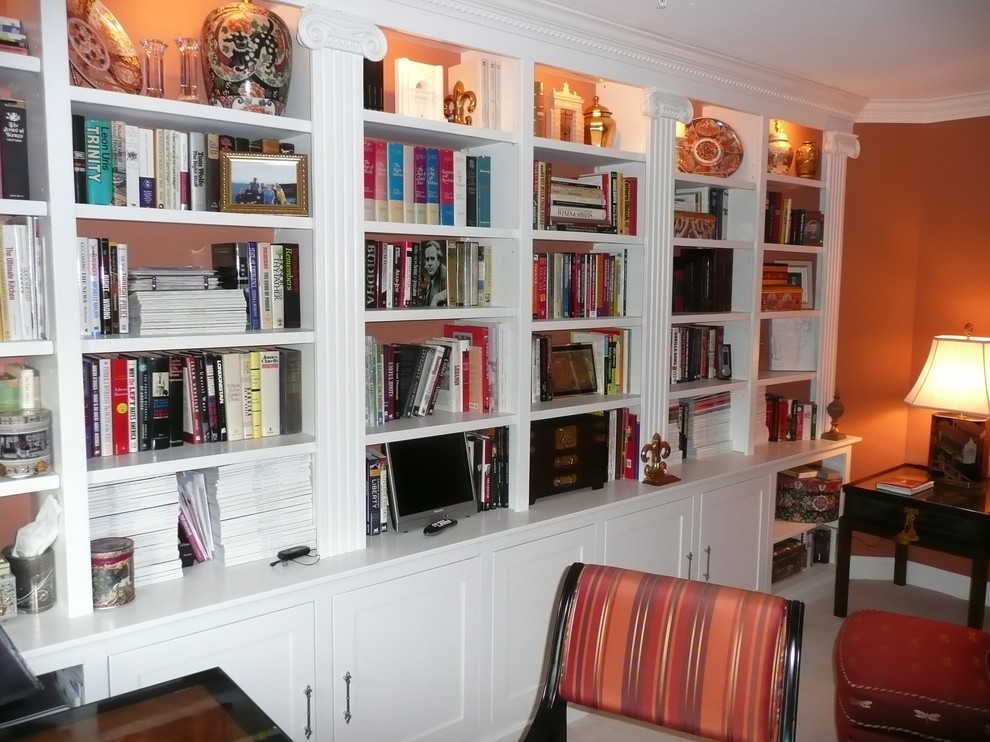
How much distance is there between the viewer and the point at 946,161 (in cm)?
384

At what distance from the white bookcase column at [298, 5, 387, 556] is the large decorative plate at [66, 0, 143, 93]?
1.36 ft

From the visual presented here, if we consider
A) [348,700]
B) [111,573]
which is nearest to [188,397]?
[111,573]

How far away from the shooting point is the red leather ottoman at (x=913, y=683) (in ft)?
7.38

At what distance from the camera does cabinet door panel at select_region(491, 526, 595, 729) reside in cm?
253

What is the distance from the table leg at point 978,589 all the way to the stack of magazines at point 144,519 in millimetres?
2959

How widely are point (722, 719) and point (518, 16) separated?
1.96 metres

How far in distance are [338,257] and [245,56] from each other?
542 mm

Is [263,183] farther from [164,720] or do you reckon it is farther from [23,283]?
[164,720]

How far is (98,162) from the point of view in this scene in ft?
6.09

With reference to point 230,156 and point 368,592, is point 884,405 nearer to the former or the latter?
point 368,592

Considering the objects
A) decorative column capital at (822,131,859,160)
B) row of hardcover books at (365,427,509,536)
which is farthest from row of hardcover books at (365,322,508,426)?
decorative column capital at (822,131,859,160)

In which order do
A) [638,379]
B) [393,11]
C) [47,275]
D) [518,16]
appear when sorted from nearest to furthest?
[47,275] < [393,11] < [518,16] < [638,379]

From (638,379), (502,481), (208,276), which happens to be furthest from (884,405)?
(208,276)

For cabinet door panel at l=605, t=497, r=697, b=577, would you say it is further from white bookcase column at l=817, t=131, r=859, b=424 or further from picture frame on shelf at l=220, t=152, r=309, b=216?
picture frame on shelf at l=220, t=152, r=309, b=216
